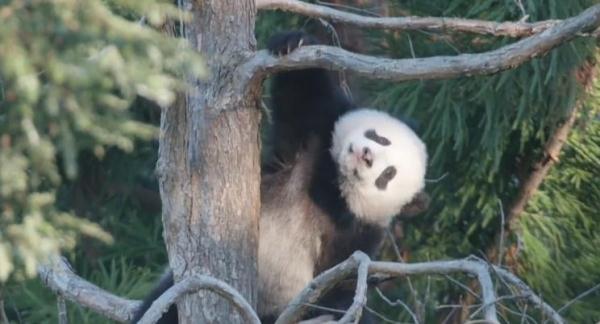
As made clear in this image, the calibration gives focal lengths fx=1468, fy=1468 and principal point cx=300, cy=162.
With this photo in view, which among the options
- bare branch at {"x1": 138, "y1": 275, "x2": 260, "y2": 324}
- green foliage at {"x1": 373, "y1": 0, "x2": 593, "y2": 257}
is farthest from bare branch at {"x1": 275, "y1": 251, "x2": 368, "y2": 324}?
green foliage at {"x1": 373, "y1": 0, "x2": 593, "y2": 257}

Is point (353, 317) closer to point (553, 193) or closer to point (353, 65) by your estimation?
point (353, 65)

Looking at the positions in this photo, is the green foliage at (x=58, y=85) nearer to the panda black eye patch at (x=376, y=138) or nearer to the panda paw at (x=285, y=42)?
the panda paw at (x=285, y=42)

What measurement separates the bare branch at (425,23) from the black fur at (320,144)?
0.42 meters

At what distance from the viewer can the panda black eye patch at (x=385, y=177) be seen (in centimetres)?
438

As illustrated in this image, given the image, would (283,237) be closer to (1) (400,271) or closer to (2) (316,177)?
(2) (316,177)

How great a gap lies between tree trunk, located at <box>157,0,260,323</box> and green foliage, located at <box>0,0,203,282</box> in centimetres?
146

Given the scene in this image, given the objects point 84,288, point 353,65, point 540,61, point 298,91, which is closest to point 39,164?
point 353,65

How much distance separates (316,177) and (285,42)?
1006mm

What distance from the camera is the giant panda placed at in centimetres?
426

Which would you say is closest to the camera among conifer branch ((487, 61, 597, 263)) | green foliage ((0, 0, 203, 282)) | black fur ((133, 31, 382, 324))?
green foliage ((0, 0, 203, 282))

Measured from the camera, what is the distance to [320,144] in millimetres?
4352

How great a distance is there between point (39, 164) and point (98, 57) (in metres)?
0.16

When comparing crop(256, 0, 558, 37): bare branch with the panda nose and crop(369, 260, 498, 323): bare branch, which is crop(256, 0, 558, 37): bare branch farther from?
crop(369, 260, 498, 323): bare branch

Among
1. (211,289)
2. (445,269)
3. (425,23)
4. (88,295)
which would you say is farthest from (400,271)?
(88,295)
